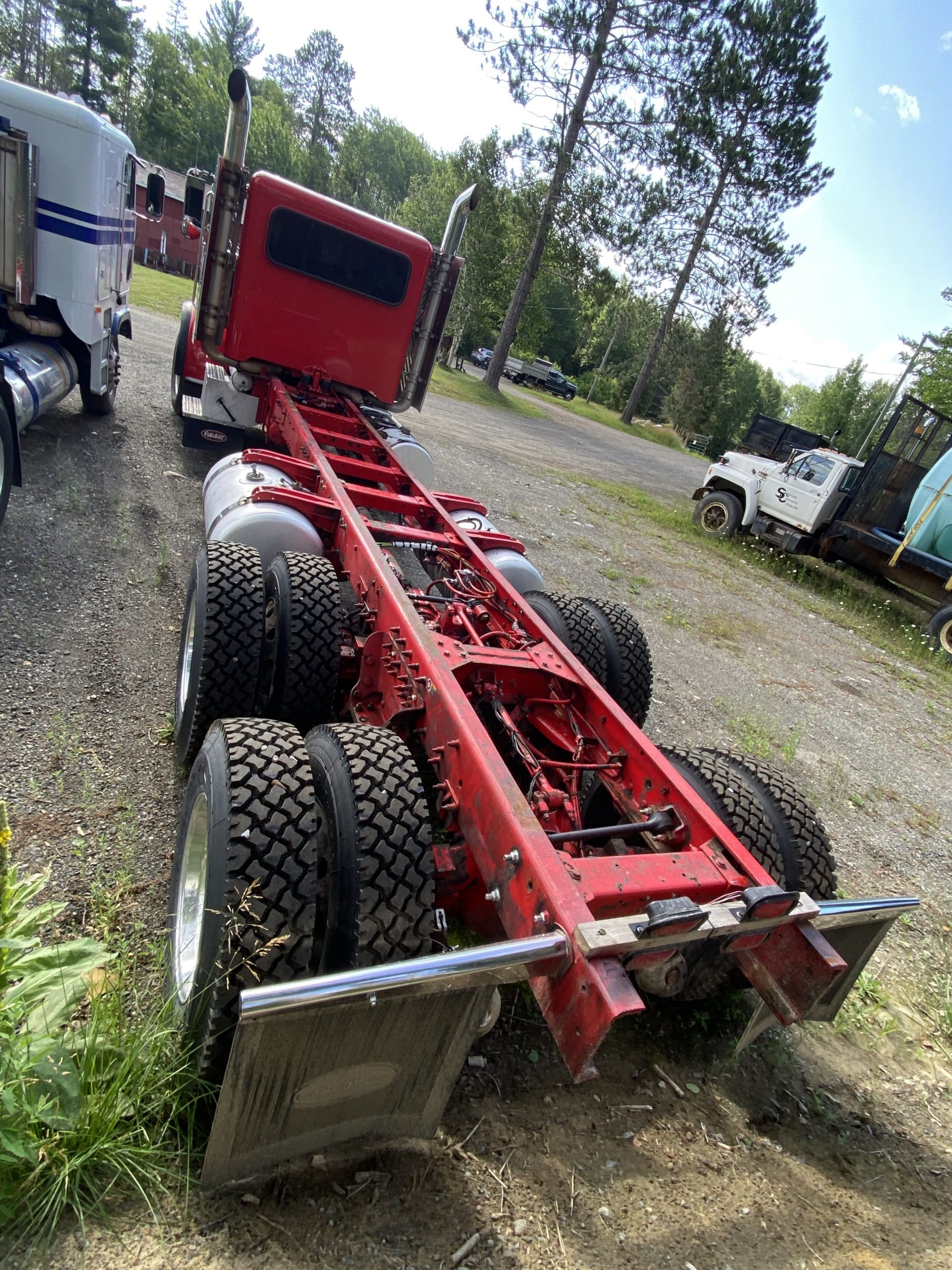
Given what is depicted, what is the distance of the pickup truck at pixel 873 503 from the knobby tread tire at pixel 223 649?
10.8 meters

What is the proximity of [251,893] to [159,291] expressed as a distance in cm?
2215

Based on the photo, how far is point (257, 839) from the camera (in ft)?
6.26

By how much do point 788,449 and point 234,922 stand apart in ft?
57.8

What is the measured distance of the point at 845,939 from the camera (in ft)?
7.54

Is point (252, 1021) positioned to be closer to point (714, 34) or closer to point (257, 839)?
point (257, 839)

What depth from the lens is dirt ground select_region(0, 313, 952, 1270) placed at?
5.91 ft

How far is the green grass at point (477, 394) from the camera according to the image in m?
23.0

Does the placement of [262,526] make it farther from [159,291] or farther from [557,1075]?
[159,291]

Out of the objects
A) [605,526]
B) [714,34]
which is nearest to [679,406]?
[714,34]

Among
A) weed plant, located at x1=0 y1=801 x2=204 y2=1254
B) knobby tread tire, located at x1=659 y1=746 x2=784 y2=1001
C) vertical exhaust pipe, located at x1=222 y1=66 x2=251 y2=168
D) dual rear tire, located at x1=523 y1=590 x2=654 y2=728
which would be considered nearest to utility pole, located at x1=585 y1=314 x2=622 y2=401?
vertical exhaust pipe, located at x1=222 y1=66 x2=251 y2=168

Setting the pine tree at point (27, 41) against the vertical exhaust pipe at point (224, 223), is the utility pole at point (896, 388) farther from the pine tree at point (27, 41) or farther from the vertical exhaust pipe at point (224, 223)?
the pine tree at point (27, 41)

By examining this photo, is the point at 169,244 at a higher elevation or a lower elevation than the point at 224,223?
lower

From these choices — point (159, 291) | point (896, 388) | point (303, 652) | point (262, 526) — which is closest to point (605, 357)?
point (896, 388)

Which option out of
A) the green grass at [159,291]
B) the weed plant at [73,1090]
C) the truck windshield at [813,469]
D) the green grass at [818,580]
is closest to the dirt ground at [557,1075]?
the weed plant at [73,1090]
